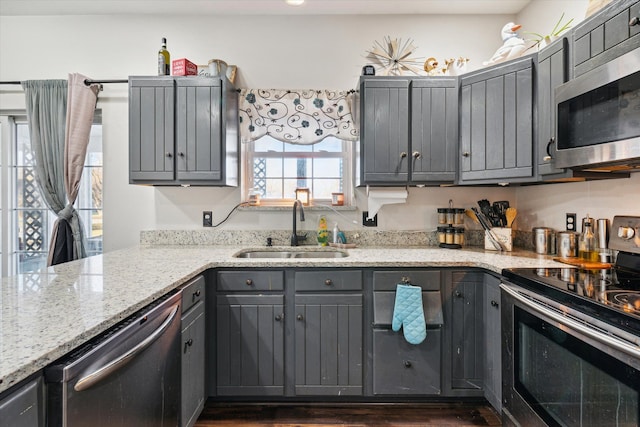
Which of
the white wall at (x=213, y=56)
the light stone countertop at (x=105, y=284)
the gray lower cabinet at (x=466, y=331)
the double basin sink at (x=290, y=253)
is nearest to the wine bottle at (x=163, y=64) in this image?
the white wall at (x=213, y=56)

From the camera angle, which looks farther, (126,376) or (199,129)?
(199,129)

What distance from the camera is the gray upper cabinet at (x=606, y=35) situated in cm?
134

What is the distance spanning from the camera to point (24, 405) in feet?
2.39

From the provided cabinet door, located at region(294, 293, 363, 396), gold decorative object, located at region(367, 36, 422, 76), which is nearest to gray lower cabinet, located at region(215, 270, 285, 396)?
cabinet door, located at region(294, 293, 363, 396)

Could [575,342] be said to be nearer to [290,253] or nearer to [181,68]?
[290,253]

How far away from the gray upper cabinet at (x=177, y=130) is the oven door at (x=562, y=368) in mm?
1944

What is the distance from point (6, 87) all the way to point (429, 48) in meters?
3.37

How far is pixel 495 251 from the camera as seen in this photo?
232cm

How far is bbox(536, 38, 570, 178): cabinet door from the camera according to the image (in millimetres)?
1759

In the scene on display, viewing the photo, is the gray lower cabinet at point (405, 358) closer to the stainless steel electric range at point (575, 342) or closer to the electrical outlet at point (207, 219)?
the stainless steel electric range at point (575, 342)

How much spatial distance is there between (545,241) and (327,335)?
5.03ft

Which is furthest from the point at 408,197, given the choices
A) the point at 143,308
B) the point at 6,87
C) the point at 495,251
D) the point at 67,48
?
the point at 6,87

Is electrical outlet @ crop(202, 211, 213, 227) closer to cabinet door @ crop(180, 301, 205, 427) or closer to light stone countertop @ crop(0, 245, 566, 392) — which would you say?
light stone countertop @ crop(0, 245, 566, 392)

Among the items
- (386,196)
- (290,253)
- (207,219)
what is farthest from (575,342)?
(207,219)
